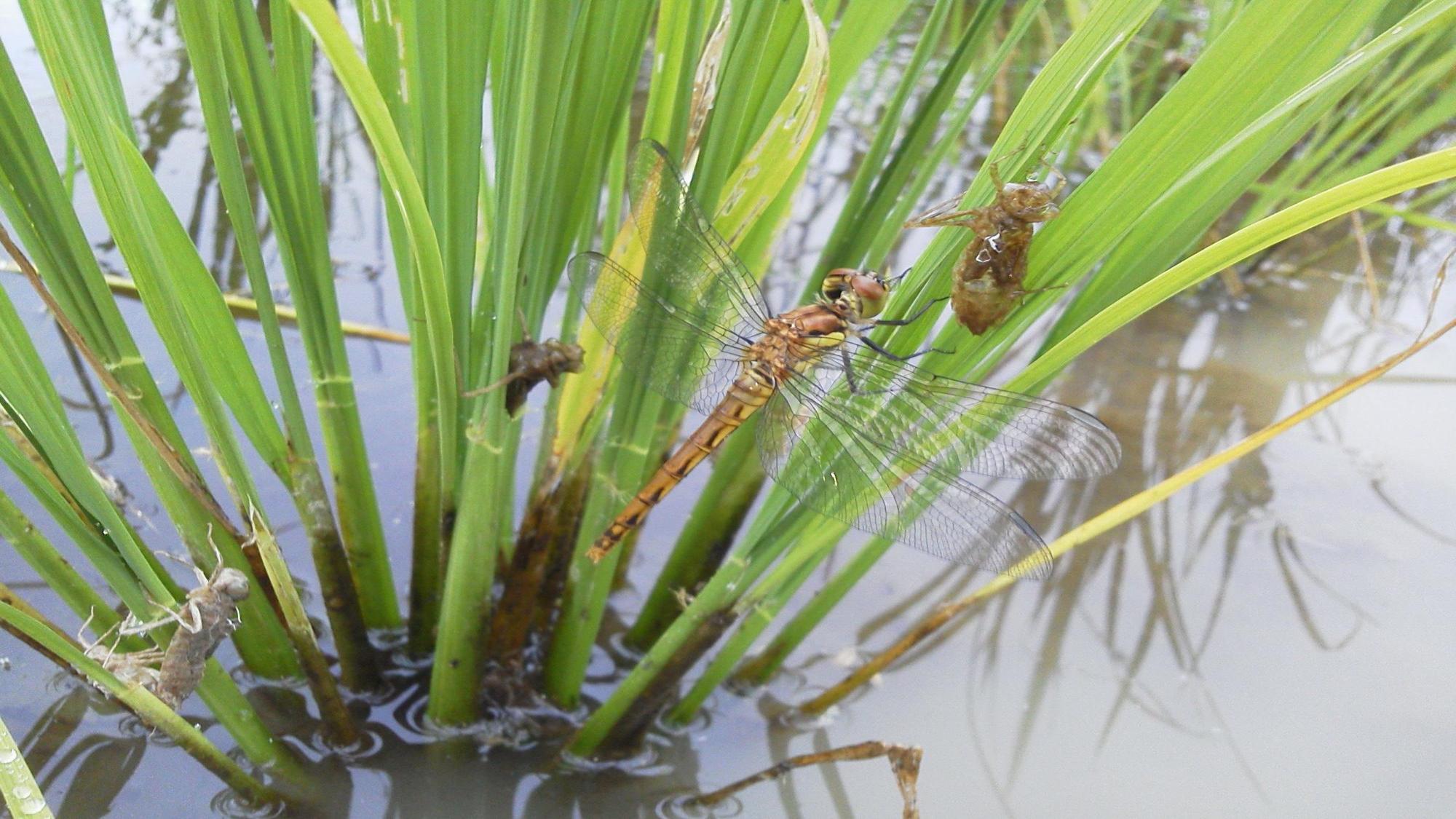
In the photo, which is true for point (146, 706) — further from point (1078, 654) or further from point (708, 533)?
point (1078, 654)

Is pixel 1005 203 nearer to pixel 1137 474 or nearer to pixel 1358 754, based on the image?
pixel 1358 754

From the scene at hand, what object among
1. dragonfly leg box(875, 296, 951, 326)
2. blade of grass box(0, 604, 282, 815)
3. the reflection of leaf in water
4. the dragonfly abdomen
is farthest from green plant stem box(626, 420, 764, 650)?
the reflection of leaf in water

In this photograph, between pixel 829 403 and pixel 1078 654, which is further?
pixel 1078 654

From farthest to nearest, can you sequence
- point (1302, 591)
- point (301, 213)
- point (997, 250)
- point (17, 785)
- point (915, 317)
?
point (1302, 591) < point (301, 213) < point (915, 317) < point (997, 250) < point (17, 785)

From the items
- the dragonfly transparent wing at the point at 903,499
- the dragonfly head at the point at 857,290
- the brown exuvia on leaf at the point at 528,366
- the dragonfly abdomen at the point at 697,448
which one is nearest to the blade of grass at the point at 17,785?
the brown exuvia on leaf at the point at 528,366

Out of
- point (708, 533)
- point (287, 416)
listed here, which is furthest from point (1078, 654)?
point (287, 416)

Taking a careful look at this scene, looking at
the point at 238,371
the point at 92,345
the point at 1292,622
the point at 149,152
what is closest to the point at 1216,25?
the point at 1292,622

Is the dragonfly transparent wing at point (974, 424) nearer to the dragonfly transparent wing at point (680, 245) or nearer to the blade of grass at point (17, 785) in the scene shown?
the dragonfly transparent wing at point (680, 245)

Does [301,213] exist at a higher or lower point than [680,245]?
lower
